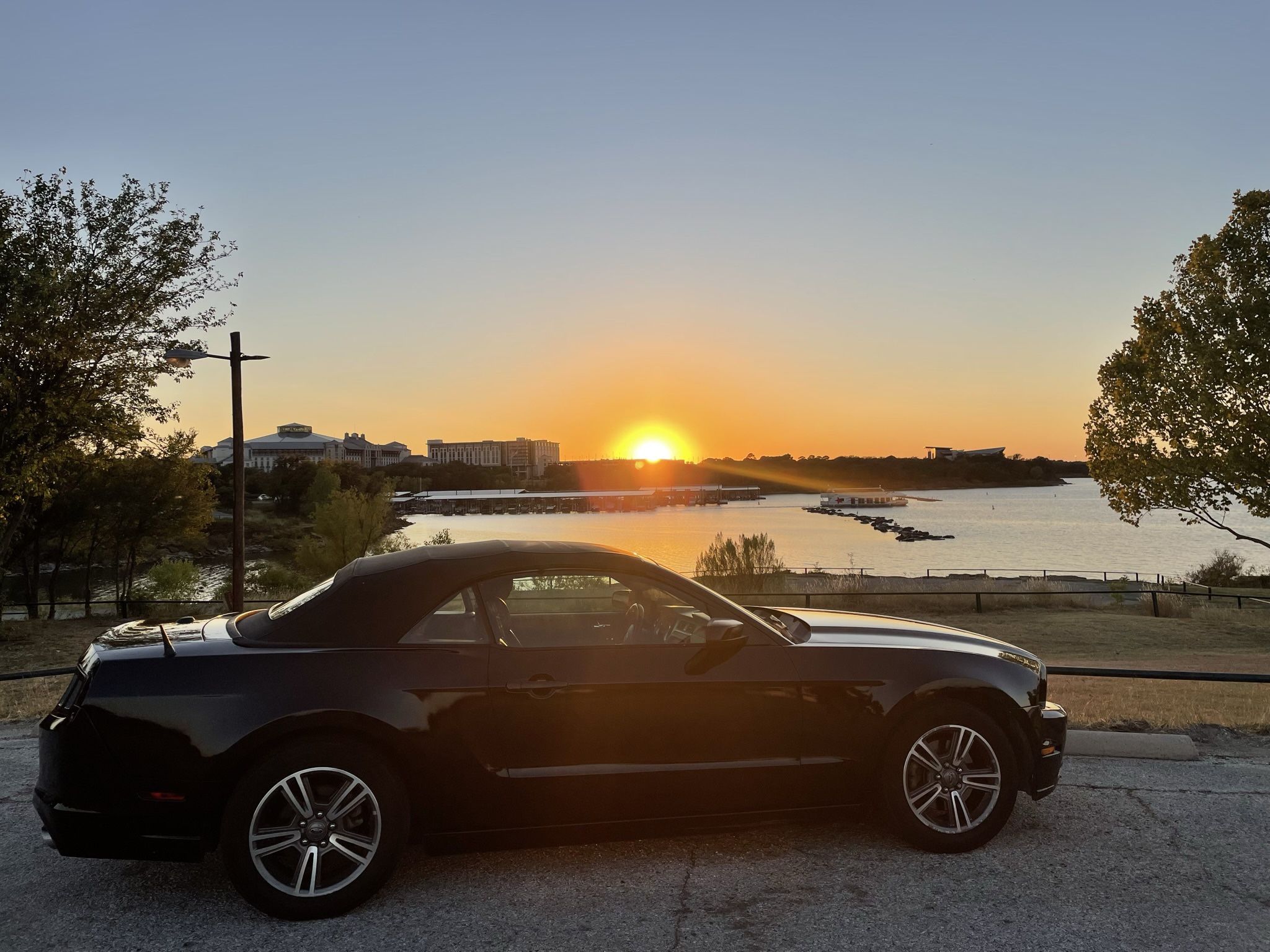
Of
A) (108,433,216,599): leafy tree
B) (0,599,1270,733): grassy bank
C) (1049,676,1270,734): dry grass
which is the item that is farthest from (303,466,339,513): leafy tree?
(1049,676,1270,734): dry grass

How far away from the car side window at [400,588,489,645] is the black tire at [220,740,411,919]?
0.54 m

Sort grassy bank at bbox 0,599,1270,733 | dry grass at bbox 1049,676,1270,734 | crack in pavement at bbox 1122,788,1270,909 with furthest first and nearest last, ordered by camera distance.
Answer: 1. grassy bank at bbox 0,599,1270,733
2. dry grass at bbox 1049,676,1270,734
3. crack in pavement at bbox 1122,788,1270,909

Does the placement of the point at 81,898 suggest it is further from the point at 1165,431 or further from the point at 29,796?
the point at 1165,431

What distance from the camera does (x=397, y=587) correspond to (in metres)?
4.32

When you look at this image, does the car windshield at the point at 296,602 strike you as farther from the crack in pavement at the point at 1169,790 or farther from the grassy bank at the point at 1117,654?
the grassy bank at the point at 1117,654

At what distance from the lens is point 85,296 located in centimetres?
2256

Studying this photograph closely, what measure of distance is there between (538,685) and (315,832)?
1.10 meters

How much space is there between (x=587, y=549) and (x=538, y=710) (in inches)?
33.1

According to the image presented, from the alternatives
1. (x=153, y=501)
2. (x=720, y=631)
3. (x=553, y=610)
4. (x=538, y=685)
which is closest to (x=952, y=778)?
(x=720, y=631)

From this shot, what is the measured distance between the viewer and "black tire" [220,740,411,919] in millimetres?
3881

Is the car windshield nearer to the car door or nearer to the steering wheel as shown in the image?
the car door

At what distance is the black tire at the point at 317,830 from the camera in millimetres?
3881

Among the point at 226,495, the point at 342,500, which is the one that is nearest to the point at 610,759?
the point at 342,500

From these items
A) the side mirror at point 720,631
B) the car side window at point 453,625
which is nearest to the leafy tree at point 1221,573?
the side mirror at point 720,631
